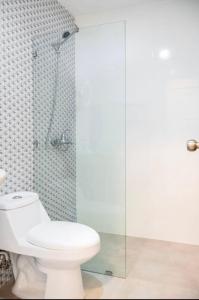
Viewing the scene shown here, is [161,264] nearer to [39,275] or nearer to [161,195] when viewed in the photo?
[161,195]

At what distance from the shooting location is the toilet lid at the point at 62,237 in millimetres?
1499

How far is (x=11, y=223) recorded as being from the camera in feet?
5.48

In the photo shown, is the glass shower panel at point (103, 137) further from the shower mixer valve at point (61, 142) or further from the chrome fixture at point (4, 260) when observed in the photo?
the chrome fixture at point (4, 260)

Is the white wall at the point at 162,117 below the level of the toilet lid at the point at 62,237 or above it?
above

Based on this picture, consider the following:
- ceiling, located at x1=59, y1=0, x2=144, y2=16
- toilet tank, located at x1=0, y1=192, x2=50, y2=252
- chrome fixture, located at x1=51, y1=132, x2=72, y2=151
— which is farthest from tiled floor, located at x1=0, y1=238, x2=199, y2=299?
ceiling, located at x1=59, y1=0, x2=144, y2=16

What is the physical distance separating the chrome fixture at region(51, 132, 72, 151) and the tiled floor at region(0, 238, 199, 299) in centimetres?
105

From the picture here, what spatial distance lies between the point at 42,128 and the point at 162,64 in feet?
4.18

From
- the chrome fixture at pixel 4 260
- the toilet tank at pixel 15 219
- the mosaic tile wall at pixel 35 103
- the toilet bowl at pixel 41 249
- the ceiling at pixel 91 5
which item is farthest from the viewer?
the ceiling at pixel 91 5

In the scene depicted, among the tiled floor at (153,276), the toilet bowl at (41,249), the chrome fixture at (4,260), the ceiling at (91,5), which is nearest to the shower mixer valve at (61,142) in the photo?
the toilet bowl at (41,249)

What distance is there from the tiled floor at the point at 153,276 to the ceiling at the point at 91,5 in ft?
7.52

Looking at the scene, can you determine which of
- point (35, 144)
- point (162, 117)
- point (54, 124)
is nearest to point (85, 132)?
point (54, 124)

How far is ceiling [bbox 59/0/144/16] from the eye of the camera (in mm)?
2525

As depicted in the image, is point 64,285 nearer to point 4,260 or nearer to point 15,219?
point 15,219

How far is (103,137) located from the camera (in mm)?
2100
